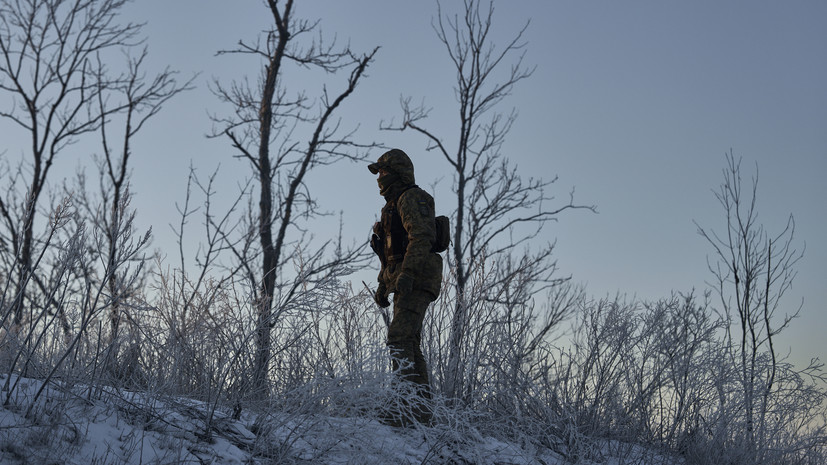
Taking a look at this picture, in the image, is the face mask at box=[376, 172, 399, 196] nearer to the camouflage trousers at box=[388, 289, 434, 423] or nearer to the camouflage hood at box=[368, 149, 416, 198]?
the camouflage hood at box=[368, 149, 416, 198]

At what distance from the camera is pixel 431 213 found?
5.92m

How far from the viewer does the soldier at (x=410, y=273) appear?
569 cm

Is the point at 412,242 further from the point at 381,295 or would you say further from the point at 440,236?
the point at 381,295

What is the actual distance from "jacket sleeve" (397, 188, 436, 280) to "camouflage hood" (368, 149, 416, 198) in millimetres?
313

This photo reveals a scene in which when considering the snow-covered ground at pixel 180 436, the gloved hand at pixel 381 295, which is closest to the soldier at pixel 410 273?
the gloved hand at pixel 381 295

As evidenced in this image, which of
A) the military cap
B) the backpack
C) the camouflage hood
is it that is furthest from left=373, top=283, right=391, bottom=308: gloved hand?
the military cap

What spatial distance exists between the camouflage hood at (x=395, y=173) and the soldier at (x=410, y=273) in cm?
2

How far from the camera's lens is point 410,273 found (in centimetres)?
572

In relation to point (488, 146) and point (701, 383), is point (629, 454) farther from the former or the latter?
point (488, 146)

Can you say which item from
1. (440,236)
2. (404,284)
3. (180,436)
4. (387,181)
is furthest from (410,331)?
(180,436)

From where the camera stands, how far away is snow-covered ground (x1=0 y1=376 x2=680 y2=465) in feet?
12.8

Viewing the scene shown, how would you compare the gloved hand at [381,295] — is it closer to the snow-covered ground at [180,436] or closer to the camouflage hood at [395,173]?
the camouflage hood at [395,173]

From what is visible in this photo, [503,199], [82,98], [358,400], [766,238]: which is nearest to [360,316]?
[358,400]

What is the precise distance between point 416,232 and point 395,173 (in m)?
0.69
